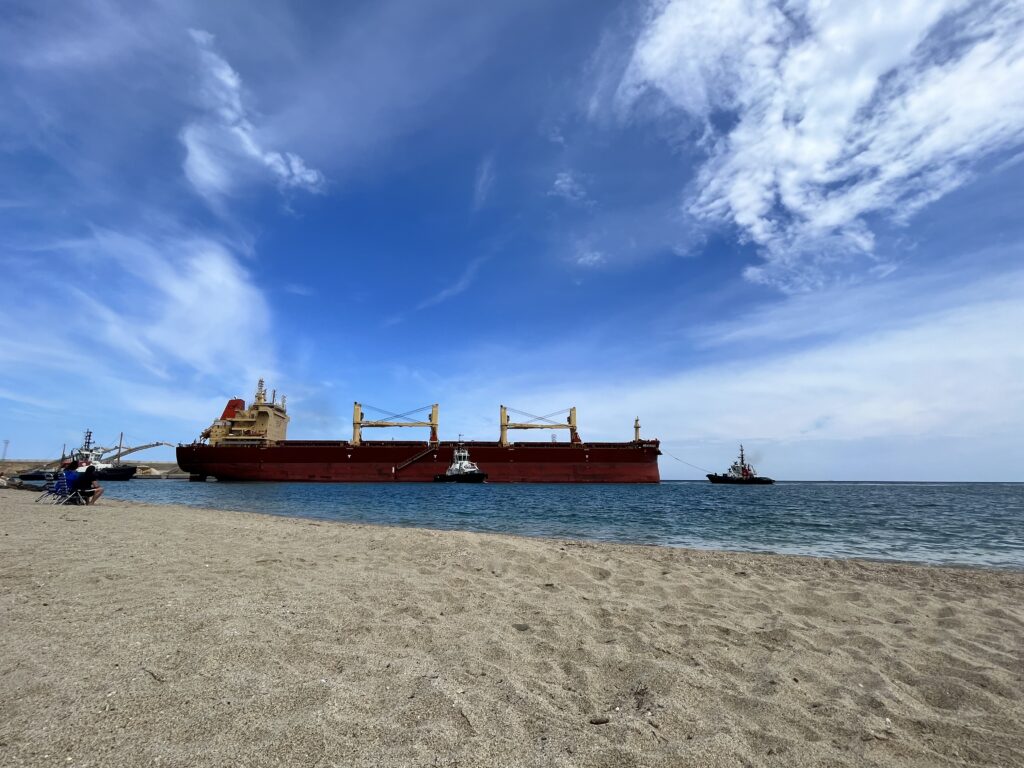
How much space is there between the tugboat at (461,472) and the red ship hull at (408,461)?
170 cm

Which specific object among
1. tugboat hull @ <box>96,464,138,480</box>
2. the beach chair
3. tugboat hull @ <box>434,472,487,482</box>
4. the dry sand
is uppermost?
tugboat hull @ <box>96,464,138,480</box>

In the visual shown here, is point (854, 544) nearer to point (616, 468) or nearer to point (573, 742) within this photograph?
point (573, 742)

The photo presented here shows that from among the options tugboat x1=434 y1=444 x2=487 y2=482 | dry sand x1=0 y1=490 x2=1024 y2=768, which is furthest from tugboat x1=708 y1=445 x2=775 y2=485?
dry sand x1=0 y1=490 x2=1024 y2=768

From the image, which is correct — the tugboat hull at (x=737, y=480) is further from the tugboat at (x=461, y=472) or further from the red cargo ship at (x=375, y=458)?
the tugboat at (x=461, y=472)

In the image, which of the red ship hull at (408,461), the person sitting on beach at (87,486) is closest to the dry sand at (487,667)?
the person sitting on beach at (87,486)

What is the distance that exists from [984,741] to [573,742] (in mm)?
2029

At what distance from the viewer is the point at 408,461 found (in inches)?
1959

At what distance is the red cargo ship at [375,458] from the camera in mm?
47094

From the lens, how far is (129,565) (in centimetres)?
559

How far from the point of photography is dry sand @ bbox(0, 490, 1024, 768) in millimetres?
2236

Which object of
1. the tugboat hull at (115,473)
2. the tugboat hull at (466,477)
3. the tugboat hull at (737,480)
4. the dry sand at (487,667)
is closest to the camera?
the dry sand at (487,667)

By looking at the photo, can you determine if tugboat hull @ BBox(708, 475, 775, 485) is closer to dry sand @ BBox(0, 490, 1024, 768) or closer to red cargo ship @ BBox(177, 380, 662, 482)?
red cargo ship @ BBox(177, 380, 662, 482)

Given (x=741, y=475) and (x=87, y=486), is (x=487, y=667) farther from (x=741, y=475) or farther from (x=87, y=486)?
(x=741, y=475)

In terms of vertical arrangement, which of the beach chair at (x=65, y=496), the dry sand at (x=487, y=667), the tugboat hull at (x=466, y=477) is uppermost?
the tugboat hull at (x=466, y=477)
